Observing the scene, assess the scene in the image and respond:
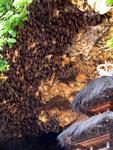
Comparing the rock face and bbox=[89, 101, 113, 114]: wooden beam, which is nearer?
bbox=[89, 101, 113, 114]: wooden beam

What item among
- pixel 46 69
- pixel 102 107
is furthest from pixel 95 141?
pixel 46 69

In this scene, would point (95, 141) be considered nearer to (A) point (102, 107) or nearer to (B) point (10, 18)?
(A) point (102, 107)

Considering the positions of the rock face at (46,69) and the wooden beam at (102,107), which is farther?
the rock face at (46,69)

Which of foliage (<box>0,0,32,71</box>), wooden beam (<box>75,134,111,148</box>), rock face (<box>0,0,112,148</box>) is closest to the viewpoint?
wooden beam (<box>75,134,111,148</box>)

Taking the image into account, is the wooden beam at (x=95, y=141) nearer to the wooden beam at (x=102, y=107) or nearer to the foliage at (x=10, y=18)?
the wooden beam at (x=102, y=107)

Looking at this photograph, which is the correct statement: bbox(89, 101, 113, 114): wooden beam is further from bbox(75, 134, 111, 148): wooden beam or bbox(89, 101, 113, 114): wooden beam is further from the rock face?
the rock face

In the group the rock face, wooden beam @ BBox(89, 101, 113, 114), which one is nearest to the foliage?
the rock face

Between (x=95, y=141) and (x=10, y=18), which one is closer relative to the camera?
(x=95, y=141)

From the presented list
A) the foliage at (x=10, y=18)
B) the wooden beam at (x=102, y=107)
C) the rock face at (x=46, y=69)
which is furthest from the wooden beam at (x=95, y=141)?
the rock face at (x=46, y=69)

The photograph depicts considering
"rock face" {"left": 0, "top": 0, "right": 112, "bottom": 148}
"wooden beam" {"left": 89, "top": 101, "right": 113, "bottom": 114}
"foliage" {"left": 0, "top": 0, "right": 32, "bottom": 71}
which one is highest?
"foliage" {"left": 0, "top": 0, "right": 32, "bottom": 71}

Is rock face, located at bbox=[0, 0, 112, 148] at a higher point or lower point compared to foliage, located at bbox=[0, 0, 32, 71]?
lower
